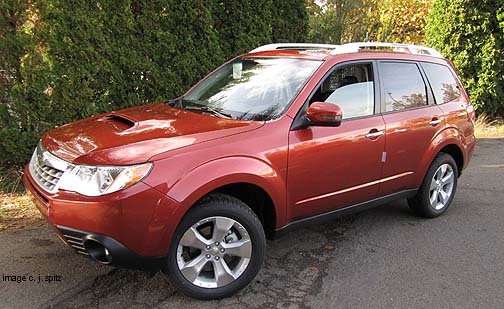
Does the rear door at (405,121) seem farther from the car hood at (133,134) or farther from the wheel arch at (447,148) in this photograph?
the car hood at (133,134)

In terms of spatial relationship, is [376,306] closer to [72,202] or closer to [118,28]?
[72,202]

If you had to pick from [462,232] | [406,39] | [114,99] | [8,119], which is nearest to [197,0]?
[114,99]

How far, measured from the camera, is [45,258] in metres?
3.55

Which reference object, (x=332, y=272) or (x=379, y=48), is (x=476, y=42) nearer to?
(x=379, y=48)

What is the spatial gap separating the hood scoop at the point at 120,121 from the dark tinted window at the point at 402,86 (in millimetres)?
2265

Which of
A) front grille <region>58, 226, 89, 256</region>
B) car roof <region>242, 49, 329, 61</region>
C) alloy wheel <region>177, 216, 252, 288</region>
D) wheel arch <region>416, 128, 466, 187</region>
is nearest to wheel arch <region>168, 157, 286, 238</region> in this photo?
alloy wheel <region>177, 216, 252, 288</region>

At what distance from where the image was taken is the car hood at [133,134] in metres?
2.76

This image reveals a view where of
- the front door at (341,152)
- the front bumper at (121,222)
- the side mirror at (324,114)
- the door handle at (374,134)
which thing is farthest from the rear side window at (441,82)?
the front bumper at (121,222)

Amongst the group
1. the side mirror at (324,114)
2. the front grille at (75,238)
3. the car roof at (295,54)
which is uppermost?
the car roof at (295,54)

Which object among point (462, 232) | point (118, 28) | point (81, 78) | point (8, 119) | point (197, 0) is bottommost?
point (462, 232)

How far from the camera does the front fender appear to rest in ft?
9.05

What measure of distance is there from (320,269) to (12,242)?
2653 mm

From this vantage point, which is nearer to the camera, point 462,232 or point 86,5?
point 462,232

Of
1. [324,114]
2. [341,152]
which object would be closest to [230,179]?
[324,114]
